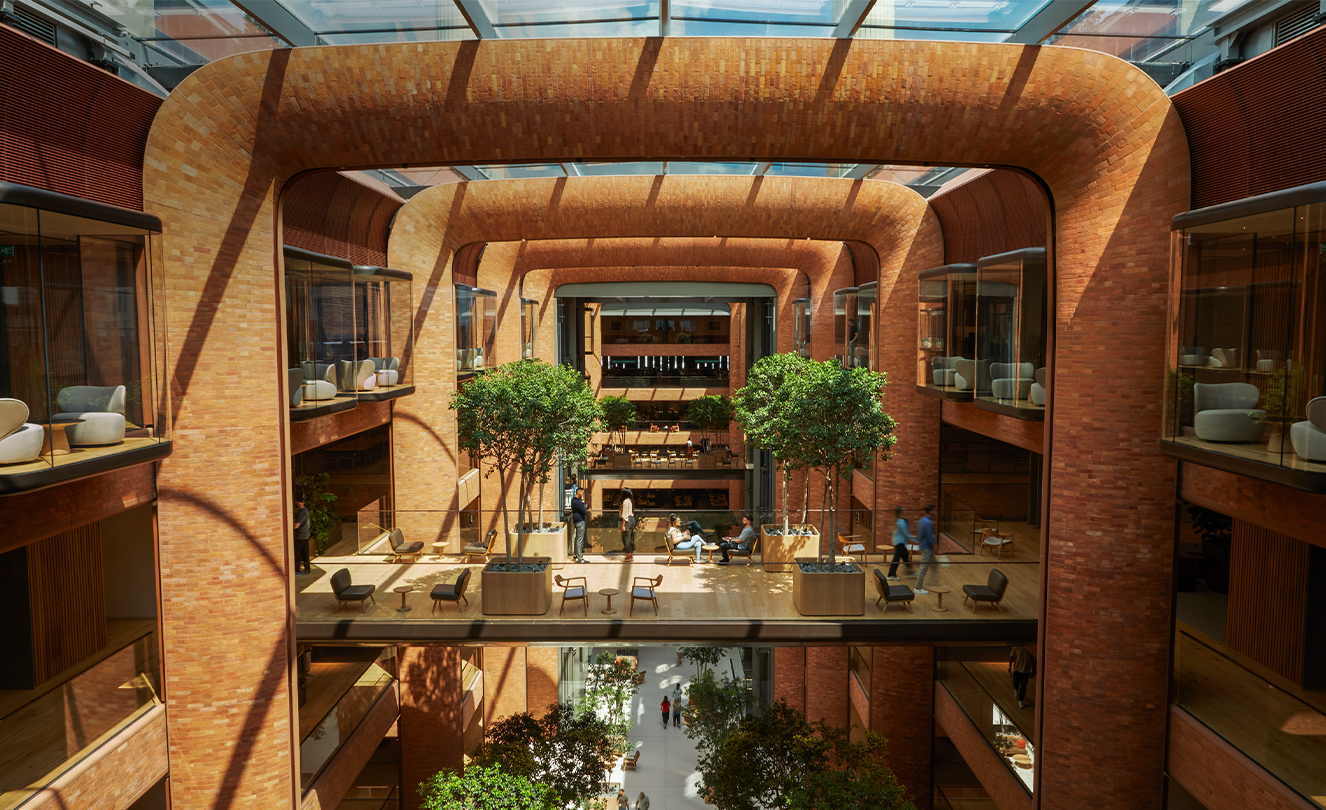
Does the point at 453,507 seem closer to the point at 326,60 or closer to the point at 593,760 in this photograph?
the point at 593,760

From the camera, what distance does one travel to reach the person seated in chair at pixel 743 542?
1313cm

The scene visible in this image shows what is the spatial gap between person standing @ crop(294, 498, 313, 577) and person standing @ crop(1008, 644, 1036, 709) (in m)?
10.4

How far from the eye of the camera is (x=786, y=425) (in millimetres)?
10570

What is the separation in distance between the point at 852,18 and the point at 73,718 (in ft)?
33.3

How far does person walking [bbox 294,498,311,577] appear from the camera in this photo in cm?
1123

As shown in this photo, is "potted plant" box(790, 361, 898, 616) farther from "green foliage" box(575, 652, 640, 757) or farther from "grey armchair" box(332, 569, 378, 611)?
"green foliage" box(575, 652, 640, 757)

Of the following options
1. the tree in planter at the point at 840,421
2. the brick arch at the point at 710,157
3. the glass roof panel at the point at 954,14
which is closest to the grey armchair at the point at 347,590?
the brick arch at the point at 710,157

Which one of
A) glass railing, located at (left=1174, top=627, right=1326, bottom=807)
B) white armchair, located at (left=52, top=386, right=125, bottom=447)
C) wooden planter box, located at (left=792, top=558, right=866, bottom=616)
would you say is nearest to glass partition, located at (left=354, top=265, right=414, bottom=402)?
white armchair, located at (left=52, top=386, right=125, bottom=447)

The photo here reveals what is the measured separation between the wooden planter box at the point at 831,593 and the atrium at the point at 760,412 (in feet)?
0.16

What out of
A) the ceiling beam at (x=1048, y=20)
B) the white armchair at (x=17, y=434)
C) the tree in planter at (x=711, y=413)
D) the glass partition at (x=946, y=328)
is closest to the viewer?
the white armchair at (x=17, y=434)

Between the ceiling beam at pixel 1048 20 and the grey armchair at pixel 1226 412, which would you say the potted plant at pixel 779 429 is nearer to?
the grey armchair at pixel 1226 412

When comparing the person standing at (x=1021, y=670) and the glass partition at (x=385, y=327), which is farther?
the glass partition at (x=385, y=327)

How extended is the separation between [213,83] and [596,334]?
106 ft

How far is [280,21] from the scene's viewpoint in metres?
7.33
